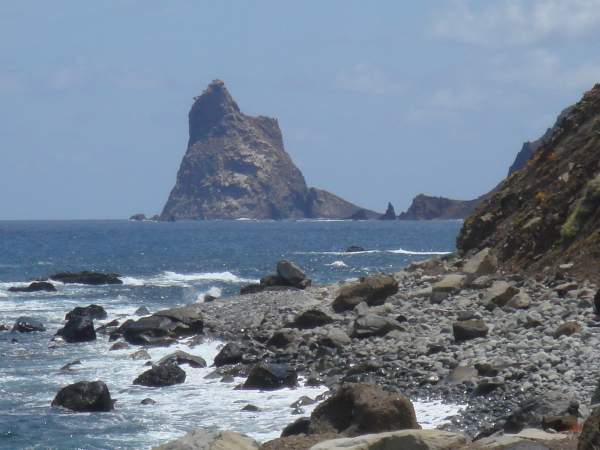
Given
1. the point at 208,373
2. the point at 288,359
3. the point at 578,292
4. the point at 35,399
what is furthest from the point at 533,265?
the point at 35,399

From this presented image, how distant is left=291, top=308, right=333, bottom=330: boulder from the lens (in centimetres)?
2738

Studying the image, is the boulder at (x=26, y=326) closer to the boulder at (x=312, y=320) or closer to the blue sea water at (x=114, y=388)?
the blue sea water at (x=114, y=388)

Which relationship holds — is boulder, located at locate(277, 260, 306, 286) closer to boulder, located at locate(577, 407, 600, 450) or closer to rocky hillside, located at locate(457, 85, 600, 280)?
rocky hillside, located at locate(457, 85, 600, 280)

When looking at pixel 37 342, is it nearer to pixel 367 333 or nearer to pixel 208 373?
pixel 208 373

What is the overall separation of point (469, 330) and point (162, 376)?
7.43 metres

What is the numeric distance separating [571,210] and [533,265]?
2.19m

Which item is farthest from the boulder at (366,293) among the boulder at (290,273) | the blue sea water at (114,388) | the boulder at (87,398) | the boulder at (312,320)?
the boulder at (290,273)

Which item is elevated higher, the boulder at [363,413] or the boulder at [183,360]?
the boulder at [363,413]

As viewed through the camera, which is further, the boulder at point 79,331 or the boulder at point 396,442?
the boulder at point 79,331

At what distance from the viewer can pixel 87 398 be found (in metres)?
19.9

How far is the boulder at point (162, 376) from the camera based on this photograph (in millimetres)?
22750

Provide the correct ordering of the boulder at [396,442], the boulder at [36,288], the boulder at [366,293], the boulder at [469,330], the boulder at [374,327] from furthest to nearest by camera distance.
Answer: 1. the boulder at [36,288]
2. the boulder at [366,293]
3. the boulder at [374,327]
4. the boulder at [469,330]
5. the boulder at [396,442]

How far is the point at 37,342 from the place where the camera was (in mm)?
31703

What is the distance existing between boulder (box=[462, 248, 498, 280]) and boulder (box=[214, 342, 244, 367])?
863cm
